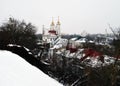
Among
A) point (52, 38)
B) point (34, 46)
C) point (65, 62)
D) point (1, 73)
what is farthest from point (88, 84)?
point (52, 38)

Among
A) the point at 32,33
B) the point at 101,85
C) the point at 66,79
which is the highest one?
the point at 32,33

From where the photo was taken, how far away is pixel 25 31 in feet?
149

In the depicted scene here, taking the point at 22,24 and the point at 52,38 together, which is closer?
the point at 22,24

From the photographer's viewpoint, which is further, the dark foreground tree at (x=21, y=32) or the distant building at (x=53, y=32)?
the distant building at (x=53, y=32)

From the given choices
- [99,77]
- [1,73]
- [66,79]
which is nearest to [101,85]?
[99,77]

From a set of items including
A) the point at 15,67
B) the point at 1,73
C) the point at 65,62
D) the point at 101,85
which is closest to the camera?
the point at 1,73

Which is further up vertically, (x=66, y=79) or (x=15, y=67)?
→ (x=15, y=67)

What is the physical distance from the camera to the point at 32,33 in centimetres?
4578

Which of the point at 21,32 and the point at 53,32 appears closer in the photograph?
the point at 21,32

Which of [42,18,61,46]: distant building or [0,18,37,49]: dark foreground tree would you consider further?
[42,18,61,46]: distant building

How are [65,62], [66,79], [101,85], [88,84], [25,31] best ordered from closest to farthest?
[101,85] → [88,84] → [66,79] → [65,62] → [25,31]

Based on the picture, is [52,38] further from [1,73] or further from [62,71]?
[1,73]

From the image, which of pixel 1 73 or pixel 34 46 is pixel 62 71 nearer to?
pixel 34 46

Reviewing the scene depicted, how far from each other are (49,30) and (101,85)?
71.1 m
